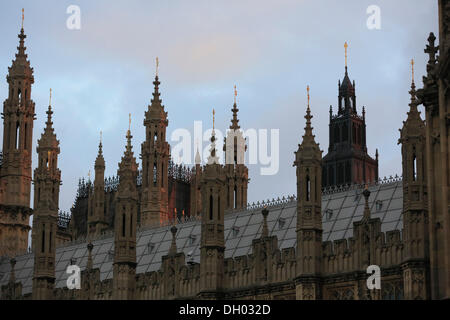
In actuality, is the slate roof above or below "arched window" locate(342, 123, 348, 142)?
below

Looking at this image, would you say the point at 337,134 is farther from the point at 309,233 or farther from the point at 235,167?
the point at 309,233

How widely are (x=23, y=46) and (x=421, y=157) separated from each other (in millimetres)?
46608

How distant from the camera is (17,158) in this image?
305 feet

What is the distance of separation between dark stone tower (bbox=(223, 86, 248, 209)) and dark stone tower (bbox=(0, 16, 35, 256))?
16.5 metres

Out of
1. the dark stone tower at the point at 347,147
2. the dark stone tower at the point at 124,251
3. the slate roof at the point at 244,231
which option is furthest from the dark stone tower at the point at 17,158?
the dark stone tower at the point at 347,147

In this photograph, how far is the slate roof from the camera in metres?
65.1

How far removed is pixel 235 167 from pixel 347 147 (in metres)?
42.6

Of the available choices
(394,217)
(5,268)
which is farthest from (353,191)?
(5,268)

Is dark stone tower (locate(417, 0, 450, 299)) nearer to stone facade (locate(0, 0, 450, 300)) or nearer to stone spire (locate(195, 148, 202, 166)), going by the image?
stone facade (locate(0, 0, 450, 300))

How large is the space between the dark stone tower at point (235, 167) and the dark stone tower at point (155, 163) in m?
4.47

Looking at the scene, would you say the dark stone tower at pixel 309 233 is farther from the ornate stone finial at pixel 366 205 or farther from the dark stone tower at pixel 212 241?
the dark stone tower at pixel 212 241

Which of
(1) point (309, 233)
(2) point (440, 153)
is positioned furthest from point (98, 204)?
(2) point (440, 153)

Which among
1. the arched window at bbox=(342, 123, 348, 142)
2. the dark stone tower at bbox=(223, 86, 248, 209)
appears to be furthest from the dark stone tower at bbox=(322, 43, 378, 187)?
the dark stone tower at bbox=(223, 86, 248, 209)

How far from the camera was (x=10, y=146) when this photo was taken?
93.3m
